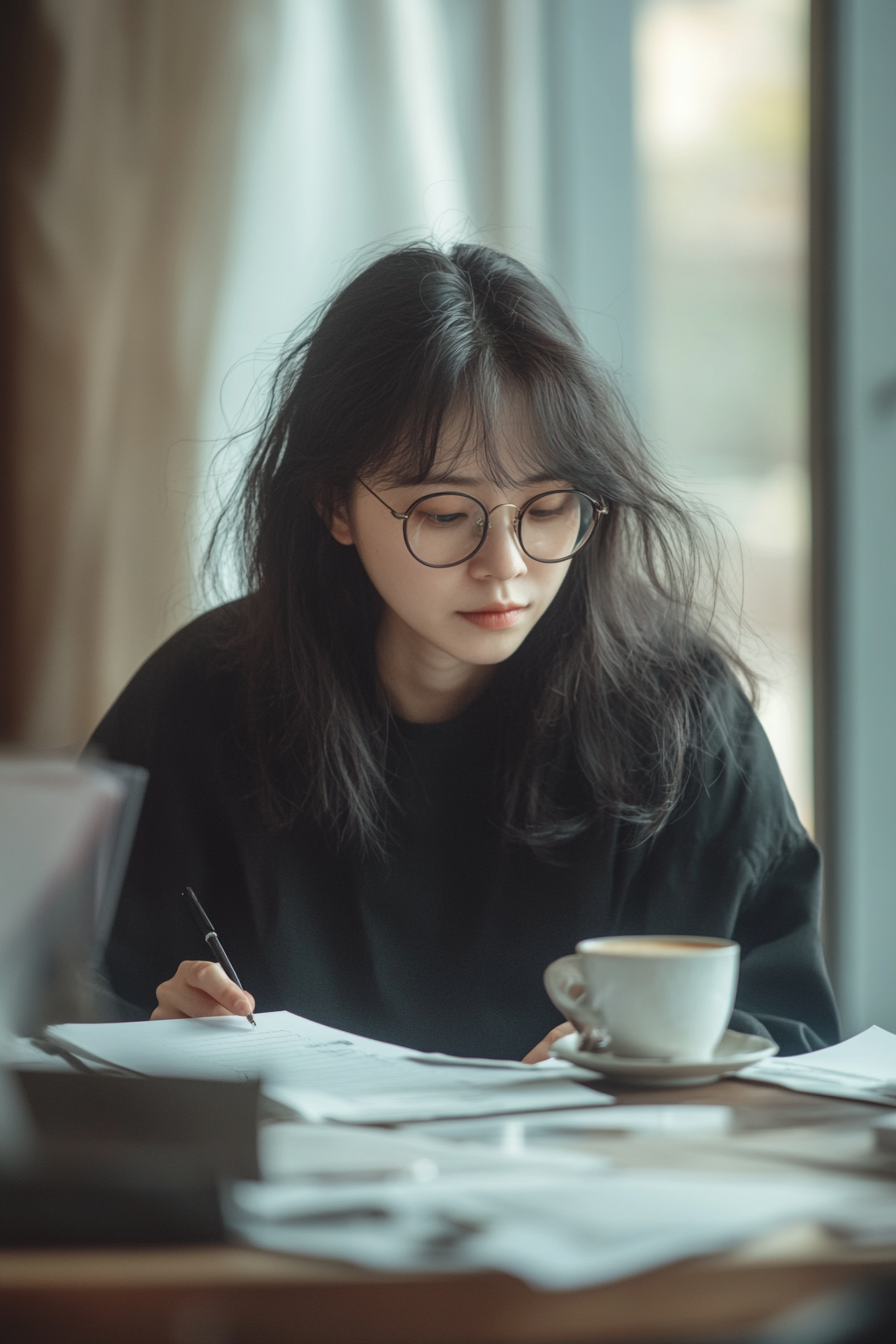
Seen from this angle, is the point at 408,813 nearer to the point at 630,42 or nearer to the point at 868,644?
the point at 868,644

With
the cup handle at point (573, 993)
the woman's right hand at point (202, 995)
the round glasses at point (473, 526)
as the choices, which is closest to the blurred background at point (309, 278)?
the round glasses at point (473, 526)

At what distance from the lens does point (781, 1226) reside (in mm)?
493

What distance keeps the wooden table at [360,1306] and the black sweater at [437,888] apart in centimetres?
71

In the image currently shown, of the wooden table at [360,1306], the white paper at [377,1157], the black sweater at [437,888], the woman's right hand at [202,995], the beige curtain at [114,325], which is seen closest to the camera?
the wooden table at [360,1306]

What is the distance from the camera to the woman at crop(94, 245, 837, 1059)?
3.82 feet

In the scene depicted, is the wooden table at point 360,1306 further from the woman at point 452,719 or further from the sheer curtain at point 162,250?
the sheer curtain at point 162,250

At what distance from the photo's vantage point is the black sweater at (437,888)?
1.20 m

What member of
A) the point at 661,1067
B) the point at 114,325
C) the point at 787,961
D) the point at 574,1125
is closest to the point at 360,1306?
the point at 574,1125

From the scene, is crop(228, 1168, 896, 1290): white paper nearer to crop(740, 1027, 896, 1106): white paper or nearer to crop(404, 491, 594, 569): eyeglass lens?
crop(740, 1027, 896, 1106): white paper

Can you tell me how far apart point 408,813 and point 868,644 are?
1.22m

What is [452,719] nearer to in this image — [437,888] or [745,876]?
[437,888]

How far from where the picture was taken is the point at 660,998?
761 millimetres

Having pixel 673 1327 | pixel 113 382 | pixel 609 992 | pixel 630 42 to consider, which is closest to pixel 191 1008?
pixel 609 992

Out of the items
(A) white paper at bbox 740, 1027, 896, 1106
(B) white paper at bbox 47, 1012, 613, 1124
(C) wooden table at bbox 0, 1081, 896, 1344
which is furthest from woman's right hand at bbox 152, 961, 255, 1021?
(C) wooden table at bbox 0, 1081, 896, 1344
